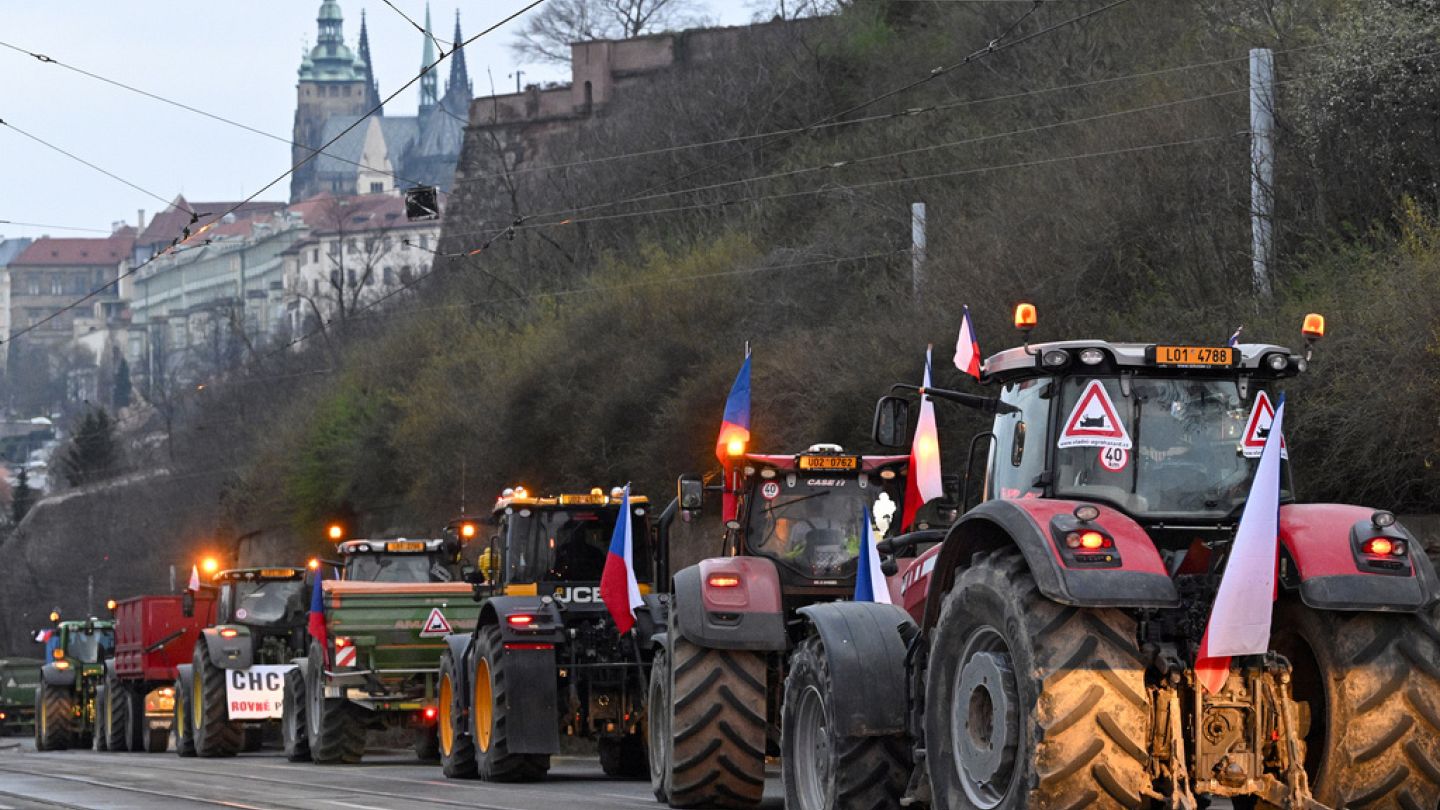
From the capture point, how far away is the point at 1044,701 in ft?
28.8

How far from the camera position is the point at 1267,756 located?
9.12 meters

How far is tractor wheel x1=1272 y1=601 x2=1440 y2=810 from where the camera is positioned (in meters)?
8.95

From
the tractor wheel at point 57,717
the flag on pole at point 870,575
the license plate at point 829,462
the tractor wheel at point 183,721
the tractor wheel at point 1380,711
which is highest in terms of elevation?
the license plate at point 829,462

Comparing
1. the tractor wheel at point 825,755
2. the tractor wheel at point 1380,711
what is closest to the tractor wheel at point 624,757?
the tractor wheel at point 825,755

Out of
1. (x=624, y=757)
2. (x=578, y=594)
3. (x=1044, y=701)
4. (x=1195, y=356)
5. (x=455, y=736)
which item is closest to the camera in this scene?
(x=1044, y=701)

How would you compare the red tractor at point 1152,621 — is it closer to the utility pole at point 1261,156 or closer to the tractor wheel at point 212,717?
the utility pole at point 1261,156

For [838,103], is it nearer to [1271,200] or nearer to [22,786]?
[1271,200]

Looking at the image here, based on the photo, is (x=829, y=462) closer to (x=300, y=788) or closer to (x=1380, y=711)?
(x=300, y=788)

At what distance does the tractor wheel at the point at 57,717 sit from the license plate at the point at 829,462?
1001 inches

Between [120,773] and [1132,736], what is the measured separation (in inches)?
647

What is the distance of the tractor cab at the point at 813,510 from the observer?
1553 cm

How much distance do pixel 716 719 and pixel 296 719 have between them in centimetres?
1212

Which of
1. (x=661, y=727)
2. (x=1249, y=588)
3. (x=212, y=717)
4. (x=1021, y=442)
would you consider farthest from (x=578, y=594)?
(x=1249, y=588)

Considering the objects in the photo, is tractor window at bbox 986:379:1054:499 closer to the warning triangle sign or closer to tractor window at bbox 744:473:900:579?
tractor window at bbox 744:473:900:579
